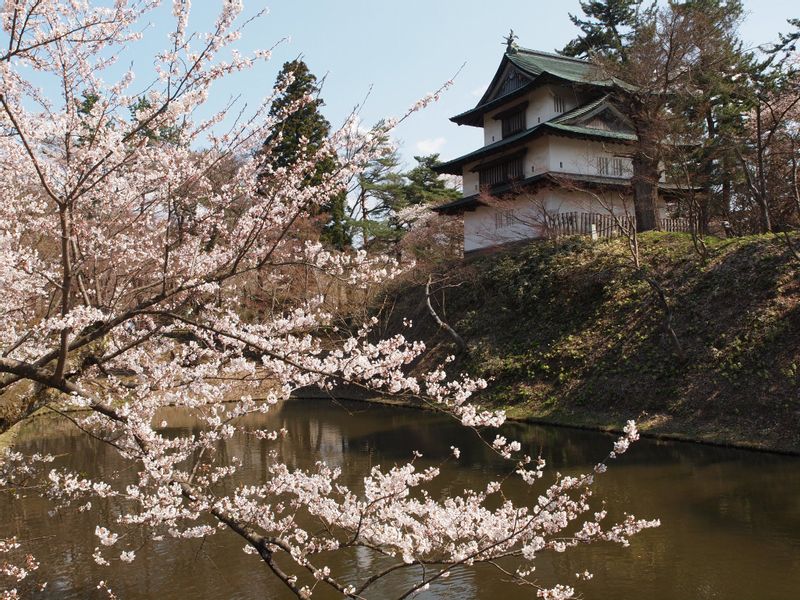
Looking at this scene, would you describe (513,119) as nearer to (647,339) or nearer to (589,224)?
(589,224)

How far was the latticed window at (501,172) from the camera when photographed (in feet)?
76.9

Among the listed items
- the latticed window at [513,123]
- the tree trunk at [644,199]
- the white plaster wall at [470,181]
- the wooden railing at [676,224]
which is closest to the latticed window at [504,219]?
the white plaster wall at [470,181]

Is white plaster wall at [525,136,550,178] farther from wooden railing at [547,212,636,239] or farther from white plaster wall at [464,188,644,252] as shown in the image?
wooden railing at [547,212,636,239]

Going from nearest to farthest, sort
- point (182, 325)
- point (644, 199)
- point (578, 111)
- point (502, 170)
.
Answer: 1. point (182, 325)
2. point (644, 199)
3. point (578, 111)
4. point (502, 170)

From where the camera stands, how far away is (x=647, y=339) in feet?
50.1

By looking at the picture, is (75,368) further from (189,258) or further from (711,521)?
(711,521)

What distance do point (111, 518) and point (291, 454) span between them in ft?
13.9

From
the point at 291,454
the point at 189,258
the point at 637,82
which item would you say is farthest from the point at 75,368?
the point at 637,82

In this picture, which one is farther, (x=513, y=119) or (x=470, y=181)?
(x=470, y=181)

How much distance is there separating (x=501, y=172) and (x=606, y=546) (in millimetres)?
19009

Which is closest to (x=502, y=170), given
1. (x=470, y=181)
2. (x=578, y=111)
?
(x=470, y=181)

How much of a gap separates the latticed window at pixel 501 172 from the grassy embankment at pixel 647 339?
11.5ft

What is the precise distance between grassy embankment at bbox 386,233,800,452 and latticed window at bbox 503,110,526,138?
18.6 ft

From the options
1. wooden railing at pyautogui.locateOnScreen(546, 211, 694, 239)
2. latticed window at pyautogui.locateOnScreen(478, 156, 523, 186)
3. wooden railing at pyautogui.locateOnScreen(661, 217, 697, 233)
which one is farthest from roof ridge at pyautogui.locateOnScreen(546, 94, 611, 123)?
wooden railing at pyautogui.locateOnScreen(661, 217, 697, 233)
